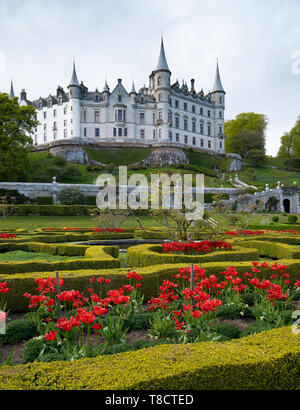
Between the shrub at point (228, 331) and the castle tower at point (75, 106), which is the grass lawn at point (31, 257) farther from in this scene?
the castle tower at point (75, 106)

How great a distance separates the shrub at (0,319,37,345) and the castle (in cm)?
5008

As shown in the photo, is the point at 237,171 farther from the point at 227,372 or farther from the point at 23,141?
the point at 227,372

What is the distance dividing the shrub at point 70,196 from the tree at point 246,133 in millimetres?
44737

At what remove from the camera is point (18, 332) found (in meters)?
4.38

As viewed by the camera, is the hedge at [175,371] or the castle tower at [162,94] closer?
the hedge at [175,371]

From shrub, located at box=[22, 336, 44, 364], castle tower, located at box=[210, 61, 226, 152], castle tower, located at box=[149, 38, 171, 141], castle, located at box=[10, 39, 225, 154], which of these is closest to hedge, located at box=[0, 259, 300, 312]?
shrub, located at box=[22, 336, 44, 364]

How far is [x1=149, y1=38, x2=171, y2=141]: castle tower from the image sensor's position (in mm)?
54750

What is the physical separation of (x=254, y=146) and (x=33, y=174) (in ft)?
163

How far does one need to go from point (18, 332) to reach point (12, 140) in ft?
105

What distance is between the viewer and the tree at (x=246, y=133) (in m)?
65.3

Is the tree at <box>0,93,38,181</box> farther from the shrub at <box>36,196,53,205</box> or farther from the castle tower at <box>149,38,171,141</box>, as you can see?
the castle tower at <box>149,38,171,141</box>

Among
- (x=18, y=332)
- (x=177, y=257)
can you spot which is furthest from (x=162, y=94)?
(x=18, y=332)

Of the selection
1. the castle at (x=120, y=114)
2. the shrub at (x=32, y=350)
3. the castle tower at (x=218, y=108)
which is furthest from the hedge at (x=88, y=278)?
the castle tower at (x=218, y=108)

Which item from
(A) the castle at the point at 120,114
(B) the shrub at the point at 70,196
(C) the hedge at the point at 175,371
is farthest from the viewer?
(A) the castle at the point at 120,114
